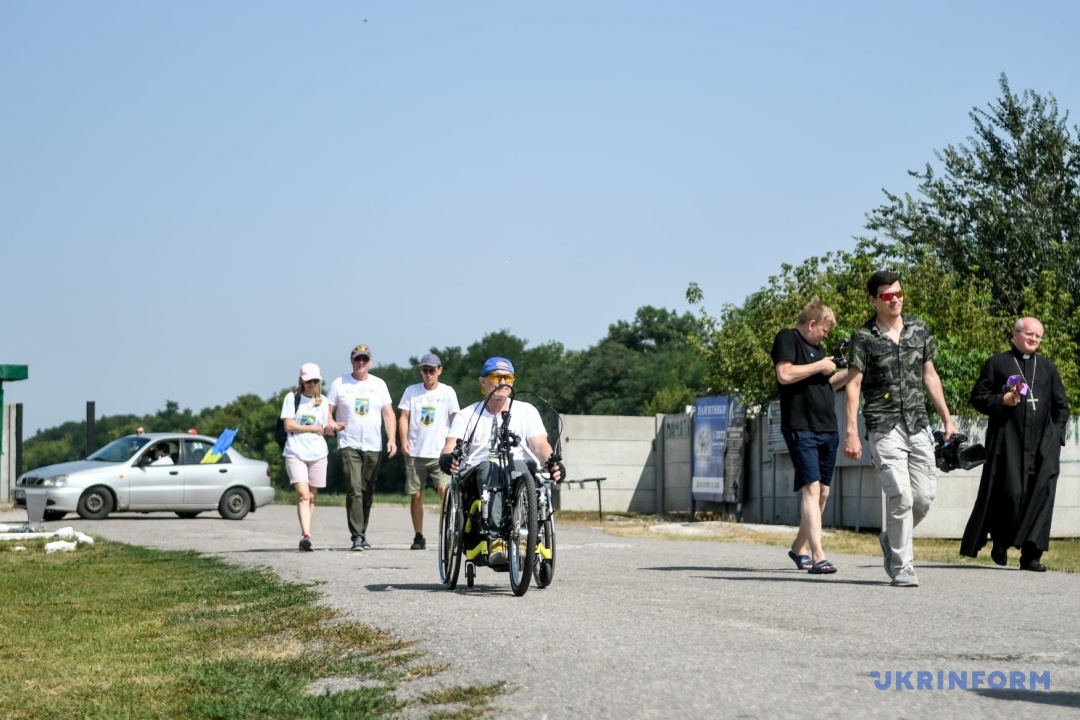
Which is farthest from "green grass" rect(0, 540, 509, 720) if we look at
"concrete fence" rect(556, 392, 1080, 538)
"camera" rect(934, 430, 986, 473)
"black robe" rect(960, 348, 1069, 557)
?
"concrete fence" rect(556, 392, 1080, 538)

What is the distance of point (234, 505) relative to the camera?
87.8 feet

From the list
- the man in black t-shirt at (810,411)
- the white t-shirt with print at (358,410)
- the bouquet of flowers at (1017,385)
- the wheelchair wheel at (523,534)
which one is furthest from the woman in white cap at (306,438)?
the bouquet of flowers at (1017,385)

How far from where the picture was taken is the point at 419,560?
12.8m

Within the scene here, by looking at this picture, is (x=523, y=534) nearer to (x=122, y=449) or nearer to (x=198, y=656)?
(x=198, y=656)

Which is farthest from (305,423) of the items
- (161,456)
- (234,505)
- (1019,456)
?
(161,456)

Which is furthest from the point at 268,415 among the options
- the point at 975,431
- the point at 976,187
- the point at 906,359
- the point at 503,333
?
the point at 906,359

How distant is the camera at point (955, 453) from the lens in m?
10.8

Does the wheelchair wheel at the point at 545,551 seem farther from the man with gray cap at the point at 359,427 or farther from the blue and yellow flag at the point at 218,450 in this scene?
the blue and yellow flag at the point at 218,450

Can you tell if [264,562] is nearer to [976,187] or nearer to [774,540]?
[774,540]

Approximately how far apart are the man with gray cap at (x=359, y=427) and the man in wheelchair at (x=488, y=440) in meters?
4.73

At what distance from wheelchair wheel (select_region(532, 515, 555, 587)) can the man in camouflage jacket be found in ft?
6.94

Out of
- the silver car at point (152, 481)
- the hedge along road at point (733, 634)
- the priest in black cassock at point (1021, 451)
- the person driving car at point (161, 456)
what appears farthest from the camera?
the person driving car at point (161, 456)

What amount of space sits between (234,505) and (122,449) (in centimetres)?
217

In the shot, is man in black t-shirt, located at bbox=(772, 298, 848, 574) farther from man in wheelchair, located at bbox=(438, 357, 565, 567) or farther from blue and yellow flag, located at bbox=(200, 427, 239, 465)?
blue and yellow flag, located at bbox=(200, 427, 239, 465)
